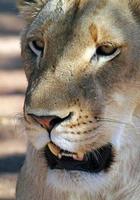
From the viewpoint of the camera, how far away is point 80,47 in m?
2.23

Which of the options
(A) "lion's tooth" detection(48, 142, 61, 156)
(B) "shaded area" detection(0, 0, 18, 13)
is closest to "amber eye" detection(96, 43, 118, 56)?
(A) "lion's tooth" detection(48, 142, 61, 156)

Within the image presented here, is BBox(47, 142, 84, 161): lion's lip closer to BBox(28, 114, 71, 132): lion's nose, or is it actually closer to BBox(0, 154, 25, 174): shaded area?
BBox(28, 114, 71, 132): lion's nose

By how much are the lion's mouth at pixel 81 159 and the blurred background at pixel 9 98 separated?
737 mm

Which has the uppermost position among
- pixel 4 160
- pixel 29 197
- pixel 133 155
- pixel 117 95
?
pixel 117 95

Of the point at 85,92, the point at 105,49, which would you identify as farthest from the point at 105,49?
the point at 85,92

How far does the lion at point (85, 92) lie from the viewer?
2.17 m

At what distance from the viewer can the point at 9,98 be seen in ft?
13.4

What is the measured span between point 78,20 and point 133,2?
0.54 feet

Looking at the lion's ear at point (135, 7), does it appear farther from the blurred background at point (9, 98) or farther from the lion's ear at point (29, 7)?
the blurred background at point (9, 98)

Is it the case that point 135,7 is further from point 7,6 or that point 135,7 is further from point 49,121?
point 7,6

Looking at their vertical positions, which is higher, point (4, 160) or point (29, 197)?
point (29, 197)

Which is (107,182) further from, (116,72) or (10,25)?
(10,25)

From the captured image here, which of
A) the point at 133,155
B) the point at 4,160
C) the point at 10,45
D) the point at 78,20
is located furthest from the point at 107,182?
the point at 10,45

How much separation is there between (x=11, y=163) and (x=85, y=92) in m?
1.53
